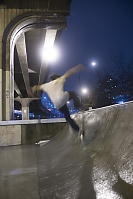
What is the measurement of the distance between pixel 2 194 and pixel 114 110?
2.07 meters

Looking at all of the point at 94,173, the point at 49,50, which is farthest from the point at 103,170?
the point at 49,50

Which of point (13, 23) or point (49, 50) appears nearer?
point (13, 23)

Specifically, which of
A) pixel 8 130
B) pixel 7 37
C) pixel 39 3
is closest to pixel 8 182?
pixel 8 130

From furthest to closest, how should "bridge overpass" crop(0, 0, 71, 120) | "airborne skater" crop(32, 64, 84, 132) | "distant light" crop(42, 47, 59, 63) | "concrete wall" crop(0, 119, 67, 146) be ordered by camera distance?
"distant light" crop(42, 47, 59, 63), "bridge overpass" crop(0, 0, 71, 120), "concrete wall" crop(0, 119, 67, 146), "airborne skater" crop(32, 64, 84, 132)

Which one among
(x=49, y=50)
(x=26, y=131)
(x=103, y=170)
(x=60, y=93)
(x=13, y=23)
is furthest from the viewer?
(x=49, y=50)

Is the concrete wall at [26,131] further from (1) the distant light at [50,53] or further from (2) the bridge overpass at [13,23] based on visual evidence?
(1) the distant light at [50,53]

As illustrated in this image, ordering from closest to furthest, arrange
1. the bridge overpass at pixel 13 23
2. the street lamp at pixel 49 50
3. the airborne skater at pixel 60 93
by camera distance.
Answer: the airborne skater at pixel 60 93, the bridge overpass at pixel 13 23, the street lamp at pixel 49 50

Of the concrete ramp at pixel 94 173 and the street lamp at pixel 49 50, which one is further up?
the street lamp at pixel 49 50

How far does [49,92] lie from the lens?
5137 millimetres

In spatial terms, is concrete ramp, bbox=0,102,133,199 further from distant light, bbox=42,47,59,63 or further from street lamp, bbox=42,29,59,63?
distant light, bbox=42,47,59,63

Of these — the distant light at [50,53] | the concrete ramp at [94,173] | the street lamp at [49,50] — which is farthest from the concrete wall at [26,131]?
the distant light at [50,53]

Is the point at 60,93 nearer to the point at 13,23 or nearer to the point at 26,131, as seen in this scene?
the point at 26,131

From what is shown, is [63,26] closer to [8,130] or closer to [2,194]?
[8,130]

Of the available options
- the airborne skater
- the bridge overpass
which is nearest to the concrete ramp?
the airborne skater
